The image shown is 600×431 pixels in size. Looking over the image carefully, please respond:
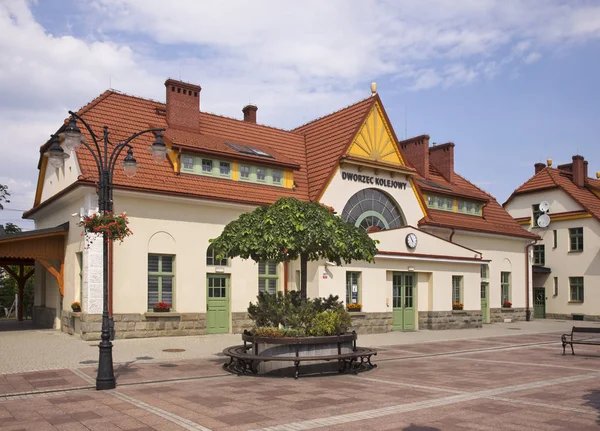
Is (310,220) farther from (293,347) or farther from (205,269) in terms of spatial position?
(205,269)

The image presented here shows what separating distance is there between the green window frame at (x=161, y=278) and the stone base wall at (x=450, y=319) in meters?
11.4

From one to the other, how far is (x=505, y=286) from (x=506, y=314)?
67.0 inches

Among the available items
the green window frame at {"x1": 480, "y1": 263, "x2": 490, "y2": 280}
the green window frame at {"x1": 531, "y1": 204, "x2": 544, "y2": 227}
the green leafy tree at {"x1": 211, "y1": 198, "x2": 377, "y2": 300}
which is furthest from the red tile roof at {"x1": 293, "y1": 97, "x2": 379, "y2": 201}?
the green window frame at {"x1": 531, "y1": 204, "x2": 544, "y2": 227}

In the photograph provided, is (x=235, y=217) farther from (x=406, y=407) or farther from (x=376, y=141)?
(x=406, y=407)

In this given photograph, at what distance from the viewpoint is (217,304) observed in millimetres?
22625

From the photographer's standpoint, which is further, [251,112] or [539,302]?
[539,302]

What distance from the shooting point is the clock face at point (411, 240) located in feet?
84.8

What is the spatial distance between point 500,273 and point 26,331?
24.2 metres

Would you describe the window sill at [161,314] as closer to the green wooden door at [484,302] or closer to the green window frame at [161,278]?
the green window frame at [161,278]

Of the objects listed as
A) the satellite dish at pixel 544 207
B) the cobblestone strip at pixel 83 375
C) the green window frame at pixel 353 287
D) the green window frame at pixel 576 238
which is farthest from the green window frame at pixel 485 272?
the cobblestone strip at pixel 83 375

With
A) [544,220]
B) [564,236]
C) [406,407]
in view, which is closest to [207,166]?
[406,407]

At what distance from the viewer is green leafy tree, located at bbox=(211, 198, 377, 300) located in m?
14.0

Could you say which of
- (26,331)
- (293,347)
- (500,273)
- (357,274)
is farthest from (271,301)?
(500,273)

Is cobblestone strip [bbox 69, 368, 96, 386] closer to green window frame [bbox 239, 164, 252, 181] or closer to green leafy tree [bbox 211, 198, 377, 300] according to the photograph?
green leafy tree [bbox 211, 198, 377, 300]
